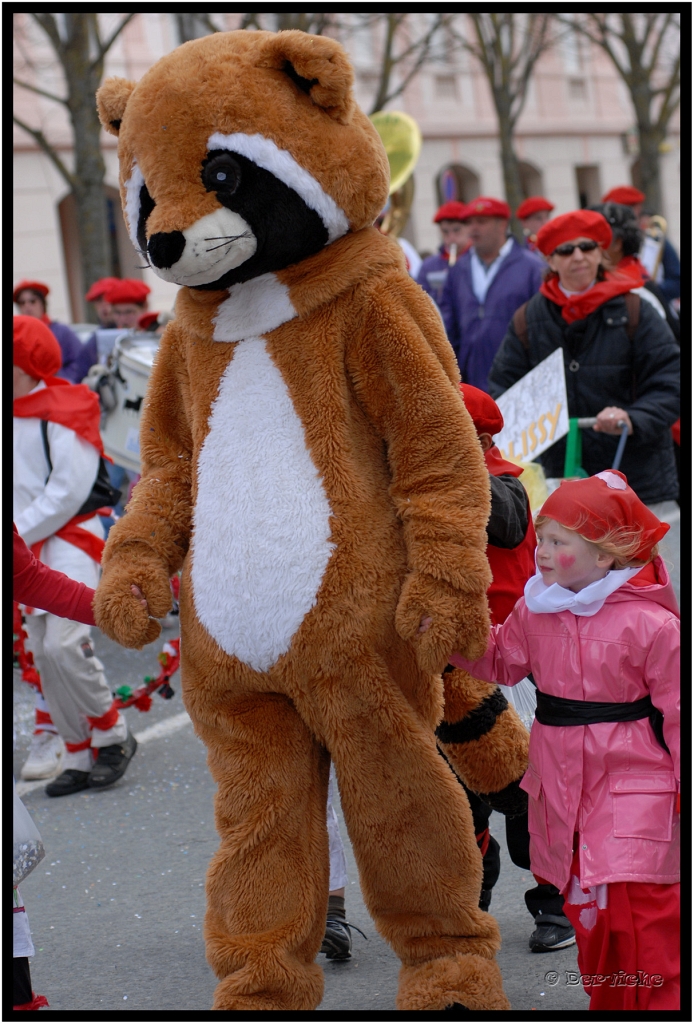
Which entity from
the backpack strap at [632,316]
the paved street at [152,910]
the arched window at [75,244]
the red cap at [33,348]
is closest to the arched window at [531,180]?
the arched window at [75,244]

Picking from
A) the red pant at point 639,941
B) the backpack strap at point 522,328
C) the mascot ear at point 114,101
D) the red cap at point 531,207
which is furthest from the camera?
the red cap at point 531,207

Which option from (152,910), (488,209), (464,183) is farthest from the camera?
(464,183)

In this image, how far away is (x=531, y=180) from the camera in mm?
35656

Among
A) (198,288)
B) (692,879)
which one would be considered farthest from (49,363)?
(692,879)

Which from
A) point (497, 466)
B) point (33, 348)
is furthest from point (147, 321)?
point (497, 466)

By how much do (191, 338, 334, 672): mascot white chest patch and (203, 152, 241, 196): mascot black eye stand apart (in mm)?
351

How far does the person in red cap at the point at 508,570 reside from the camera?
11.2 ft

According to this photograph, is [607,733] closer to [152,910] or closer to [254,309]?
[254,309]

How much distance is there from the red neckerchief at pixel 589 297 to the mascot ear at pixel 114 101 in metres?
2.59

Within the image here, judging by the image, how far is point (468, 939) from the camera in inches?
124

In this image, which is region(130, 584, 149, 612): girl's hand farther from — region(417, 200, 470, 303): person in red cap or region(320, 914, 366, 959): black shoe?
region(417, 200, 470, 303): person in red cap

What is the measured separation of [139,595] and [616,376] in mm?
2760

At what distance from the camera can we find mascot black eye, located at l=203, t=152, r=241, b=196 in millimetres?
2963

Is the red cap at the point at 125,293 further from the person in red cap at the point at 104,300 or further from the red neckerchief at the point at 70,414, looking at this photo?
the red neckerchief at the point at 70,414
